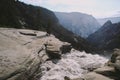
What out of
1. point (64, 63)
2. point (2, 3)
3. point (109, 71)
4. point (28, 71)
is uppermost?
point (2, 3)

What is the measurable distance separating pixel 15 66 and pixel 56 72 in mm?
7262

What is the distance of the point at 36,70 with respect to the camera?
19953 millimetres

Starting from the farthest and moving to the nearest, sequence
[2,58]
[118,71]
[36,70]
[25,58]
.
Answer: [36,70], [25,58], [2,58], [118,71]

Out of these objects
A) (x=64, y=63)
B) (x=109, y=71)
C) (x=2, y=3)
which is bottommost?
(x=64, y=63)

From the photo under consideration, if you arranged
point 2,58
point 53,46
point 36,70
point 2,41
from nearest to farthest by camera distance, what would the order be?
point 2,58, point 36,70, point 2,41, point 53,46

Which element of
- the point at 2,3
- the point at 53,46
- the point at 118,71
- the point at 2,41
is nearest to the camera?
the point at 118,71

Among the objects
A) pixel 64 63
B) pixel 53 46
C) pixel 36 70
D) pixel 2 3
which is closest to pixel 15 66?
pixel 36 70

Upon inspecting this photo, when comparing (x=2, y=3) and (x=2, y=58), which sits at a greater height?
(x=2, y=3)

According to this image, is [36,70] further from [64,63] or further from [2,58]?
[64,63]

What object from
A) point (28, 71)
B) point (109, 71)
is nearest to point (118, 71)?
point (109, 71)

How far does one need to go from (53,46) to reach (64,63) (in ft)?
14.2

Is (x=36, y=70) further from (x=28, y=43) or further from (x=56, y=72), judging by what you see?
(x=28, y=43)

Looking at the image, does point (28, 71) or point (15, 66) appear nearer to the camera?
point (15, 66)

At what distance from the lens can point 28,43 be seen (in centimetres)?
2561
